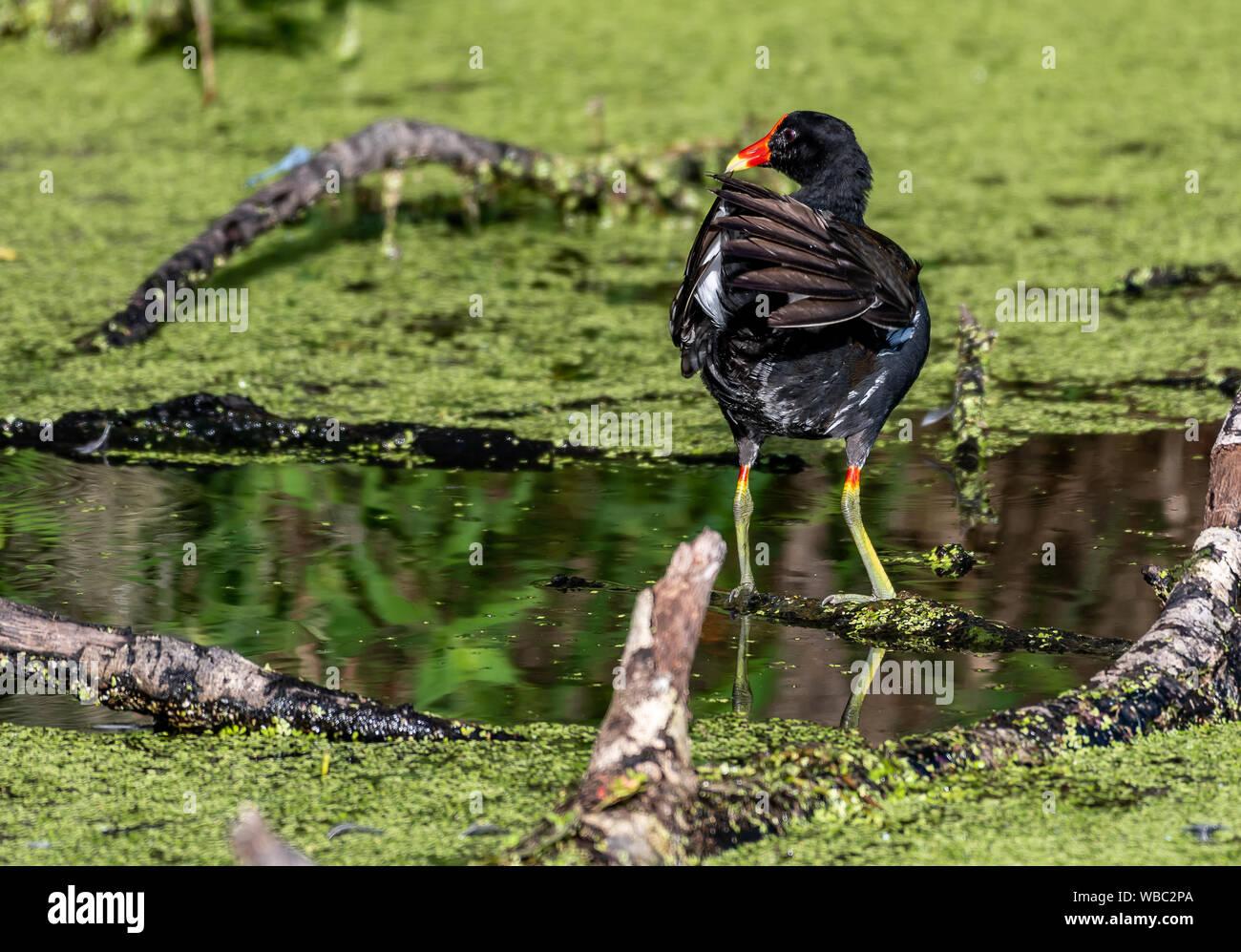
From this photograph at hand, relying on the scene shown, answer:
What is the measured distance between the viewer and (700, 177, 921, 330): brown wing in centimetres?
256

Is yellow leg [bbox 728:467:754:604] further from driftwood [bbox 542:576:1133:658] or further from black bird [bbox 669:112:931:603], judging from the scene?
driftwood [bbox 542:576:1133:658]

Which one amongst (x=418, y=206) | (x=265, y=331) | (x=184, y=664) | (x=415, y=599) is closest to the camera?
(x=184, y=664)

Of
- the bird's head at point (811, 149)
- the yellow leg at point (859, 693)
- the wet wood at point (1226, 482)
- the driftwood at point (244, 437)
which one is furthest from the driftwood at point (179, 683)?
the driftwood at point (244, 437)

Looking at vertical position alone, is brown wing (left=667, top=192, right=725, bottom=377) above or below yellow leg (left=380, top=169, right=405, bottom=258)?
below

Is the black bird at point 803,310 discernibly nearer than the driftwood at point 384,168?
Yes

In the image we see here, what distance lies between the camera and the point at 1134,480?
3.94 m

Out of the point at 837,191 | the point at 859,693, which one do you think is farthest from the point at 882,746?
the point at 837,191

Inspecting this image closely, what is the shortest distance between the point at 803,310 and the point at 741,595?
30.5 inches

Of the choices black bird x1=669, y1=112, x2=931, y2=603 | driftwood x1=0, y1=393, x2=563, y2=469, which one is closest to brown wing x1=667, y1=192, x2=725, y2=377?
black bird x1=669, y1=112, x2=931, y2=603

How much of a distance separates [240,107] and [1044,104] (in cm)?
374

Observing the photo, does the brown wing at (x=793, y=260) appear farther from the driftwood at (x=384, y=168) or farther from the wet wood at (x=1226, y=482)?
the driftwood at (x=384, y=168)

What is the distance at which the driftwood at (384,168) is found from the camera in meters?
4.88

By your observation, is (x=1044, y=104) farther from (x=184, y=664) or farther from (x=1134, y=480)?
(x=184, y=664)
